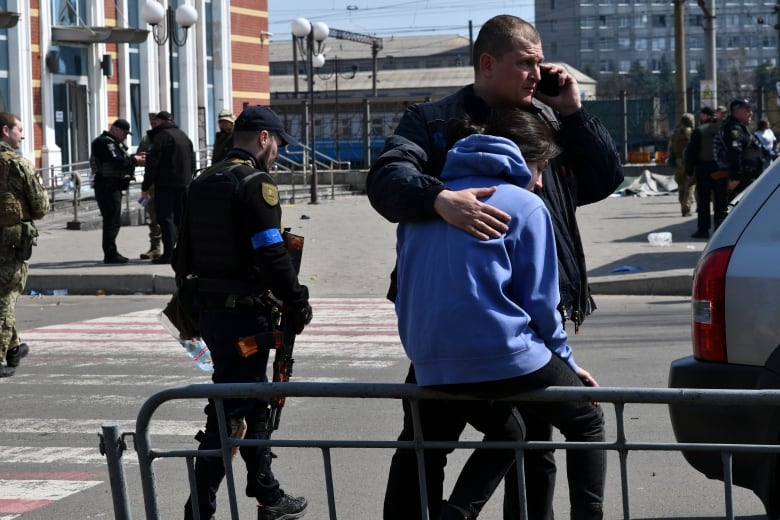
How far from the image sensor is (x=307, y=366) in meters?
9.52

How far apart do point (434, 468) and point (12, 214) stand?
5.71 meters

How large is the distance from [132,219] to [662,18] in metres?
147

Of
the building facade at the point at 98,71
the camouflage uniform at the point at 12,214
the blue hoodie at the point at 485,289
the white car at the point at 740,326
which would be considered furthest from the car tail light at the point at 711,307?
the building facade at the point at 98,71

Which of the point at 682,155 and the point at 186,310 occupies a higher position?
the point at 682,155

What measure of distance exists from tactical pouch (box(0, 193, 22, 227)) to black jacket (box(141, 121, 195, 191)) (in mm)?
6887

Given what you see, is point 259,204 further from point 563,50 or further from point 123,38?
point 563,50

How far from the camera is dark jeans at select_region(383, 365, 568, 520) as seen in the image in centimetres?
374

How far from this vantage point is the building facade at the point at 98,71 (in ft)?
96.2

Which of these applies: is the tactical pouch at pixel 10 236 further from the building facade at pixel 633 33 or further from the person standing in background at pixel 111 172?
the building facade at pixel 633 33

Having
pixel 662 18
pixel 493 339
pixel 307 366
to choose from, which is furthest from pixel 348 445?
pixel 662 18

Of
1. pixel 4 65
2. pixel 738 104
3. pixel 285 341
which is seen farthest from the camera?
pixel 4 65

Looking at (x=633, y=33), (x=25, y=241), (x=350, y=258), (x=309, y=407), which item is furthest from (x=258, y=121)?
(x=633, y=33)

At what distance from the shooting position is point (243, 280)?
5242mm

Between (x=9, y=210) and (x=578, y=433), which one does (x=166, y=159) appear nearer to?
(x=9, y=210)
